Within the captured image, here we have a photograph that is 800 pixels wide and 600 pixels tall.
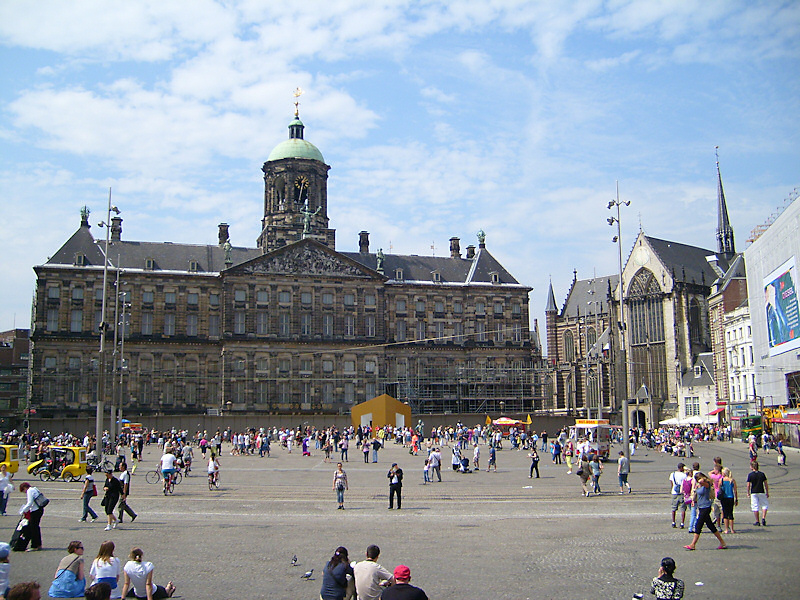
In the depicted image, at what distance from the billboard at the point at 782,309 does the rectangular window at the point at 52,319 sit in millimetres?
55247

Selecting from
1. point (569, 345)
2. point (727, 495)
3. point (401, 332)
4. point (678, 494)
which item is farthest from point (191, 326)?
point (727, 495)

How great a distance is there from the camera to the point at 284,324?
234 feet

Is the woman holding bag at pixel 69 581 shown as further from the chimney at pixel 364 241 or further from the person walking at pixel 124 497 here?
the chimney at pixel 364 241

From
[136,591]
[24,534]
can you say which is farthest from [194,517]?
[136,591]

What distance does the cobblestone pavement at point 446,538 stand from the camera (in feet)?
39.8

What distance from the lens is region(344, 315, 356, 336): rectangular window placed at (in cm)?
7275

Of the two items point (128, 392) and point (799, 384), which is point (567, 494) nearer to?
point (799, 384)

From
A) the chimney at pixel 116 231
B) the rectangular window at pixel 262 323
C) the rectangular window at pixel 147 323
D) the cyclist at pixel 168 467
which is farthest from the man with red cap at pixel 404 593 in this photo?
the chimney at pixel 116 231

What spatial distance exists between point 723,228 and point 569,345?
975 inches

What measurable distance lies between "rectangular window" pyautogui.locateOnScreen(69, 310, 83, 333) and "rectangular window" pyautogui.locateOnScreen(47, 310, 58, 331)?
1182 mm

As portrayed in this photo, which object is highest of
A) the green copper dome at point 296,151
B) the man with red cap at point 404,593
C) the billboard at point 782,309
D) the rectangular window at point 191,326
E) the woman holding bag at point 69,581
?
the green copper dome at point 296,151

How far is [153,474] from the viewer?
104ft

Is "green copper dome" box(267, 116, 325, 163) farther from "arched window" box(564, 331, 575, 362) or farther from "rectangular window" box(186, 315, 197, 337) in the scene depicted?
"arched window" box(564, 331, 575, 362)

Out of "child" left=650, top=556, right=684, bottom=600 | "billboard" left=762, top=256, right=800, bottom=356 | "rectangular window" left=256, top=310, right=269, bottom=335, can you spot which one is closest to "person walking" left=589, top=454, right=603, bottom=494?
"child" left=650, top=556, right=684, bottom=600
